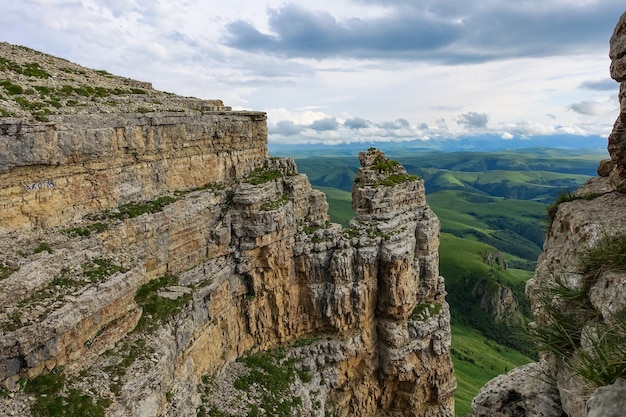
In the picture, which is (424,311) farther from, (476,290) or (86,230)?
(476,290)

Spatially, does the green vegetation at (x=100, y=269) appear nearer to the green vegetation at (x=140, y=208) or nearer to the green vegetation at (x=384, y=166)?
the green vegetation at (x=140, y=208)

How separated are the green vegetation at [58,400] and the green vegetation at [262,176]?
26217 millimetres

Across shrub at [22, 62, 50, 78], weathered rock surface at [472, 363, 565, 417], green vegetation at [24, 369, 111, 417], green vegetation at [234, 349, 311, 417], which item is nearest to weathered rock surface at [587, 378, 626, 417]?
weathered rock surface at [472, 363, 565, 417]

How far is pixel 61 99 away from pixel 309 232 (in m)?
28.1

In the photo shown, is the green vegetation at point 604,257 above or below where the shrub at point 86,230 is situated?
above

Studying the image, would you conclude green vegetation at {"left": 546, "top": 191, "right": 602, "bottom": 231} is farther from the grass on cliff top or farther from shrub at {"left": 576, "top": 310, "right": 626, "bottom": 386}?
the grass on cliff top

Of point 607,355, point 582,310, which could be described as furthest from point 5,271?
point 607,355

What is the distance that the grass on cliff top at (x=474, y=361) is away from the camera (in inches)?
3310

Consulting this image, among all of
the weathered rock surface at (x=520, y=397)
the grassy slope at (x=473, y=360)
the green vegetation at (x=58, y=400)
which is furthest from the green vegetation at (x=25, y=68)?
the grassy slope at (x=473, y=360)

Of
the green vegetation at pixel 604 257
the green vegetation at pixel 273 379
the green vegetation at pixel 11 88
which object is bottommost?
the green vegetation at pixel 273 379

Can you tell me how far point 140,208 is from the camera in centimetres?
3312

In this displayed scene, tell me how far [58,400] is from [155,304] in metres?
10.4

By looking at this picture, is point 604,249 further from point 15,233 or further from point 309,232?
point 309,232

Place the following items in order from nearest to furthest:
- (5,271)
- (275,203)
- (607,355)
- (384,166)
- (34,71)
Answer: (607,355) < (5,271) < (34,71) < (275,203) < (384,166)
